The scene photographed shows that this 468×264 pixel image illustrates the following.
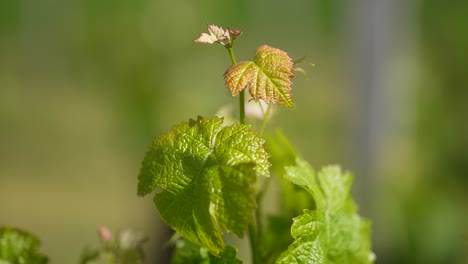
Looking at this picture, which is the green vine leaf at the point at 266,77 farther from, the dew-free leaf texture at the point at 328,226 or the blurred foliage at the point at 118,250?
the blurred foliage at the point at 118,250

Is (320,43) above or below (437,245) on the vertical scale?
above

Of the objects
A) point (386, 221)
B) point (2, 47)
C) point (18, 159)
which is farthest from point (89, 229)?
point (386, 221)

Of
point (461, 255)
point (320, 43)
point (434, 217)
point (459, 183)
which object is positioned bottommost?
point (461, 255)

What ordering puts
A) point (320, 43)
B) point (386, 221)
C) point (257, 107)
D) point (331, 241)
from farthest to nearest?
point (320, 43)
point (386, 221)
point (257, 107)
point (331, 241)

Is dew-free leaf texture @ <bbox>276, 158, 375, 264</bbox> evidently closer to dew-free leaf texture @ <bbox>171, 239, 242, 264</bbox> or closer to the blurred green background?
dew-free leaf texture @ <bbox>171, 239, 242, 264</bbox>

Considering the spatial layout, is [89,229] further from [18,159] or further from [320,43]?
[320,43]

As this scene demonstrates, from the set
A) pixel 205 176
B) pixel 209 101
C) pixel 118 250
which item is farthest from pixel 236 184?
pixel 209 101

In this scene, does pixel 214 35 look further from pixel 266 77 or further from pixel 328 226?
pixel 328 226

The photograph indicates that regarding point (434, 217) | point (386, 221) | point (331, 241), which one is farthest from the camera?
point (386, 221)
